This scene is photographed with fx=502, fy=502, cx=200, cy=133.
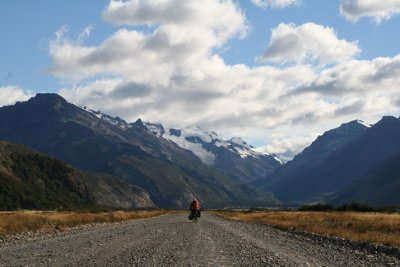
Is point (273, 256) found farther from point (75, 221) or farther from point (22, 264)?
point (75, 221)

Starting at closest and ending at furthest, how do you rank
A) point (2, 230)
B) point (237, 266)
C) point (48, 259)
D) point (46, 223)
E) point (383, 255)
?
1. point (237, 266)
2. point (48, 259)
3. point (383, 255)
4. point (2, 230)
5. point (46, 223)

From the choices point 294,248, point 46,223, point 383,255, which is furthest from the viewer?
point 46,223

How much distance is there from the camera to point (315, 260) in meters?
23.9

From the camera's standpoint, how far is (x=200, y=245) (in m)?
30.5

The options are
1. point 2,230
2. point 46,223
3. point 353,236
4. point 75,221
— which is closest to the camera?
point 353,236

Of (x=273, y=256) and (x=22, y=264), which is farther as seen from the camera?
(x=273, y=256)

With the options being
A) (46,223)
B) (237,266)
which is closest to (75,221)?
(46,223)

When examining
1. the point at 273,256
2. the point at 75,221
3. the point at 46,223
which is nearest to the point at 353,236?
the point at 273,256

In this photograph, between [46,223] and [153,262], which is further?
[46,223]

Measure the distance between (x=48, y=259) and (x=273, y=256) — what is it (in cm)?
1082

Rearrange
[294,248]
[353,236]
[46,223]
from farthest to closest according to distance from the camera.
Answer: [46,223] → [353,236] → [294,248]

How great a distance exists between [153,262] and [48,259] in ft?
17.2

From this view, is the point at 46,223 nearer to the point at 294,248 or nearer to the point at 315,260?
the point at 294,248

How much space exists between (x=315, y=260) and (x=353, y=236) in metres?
15.5
